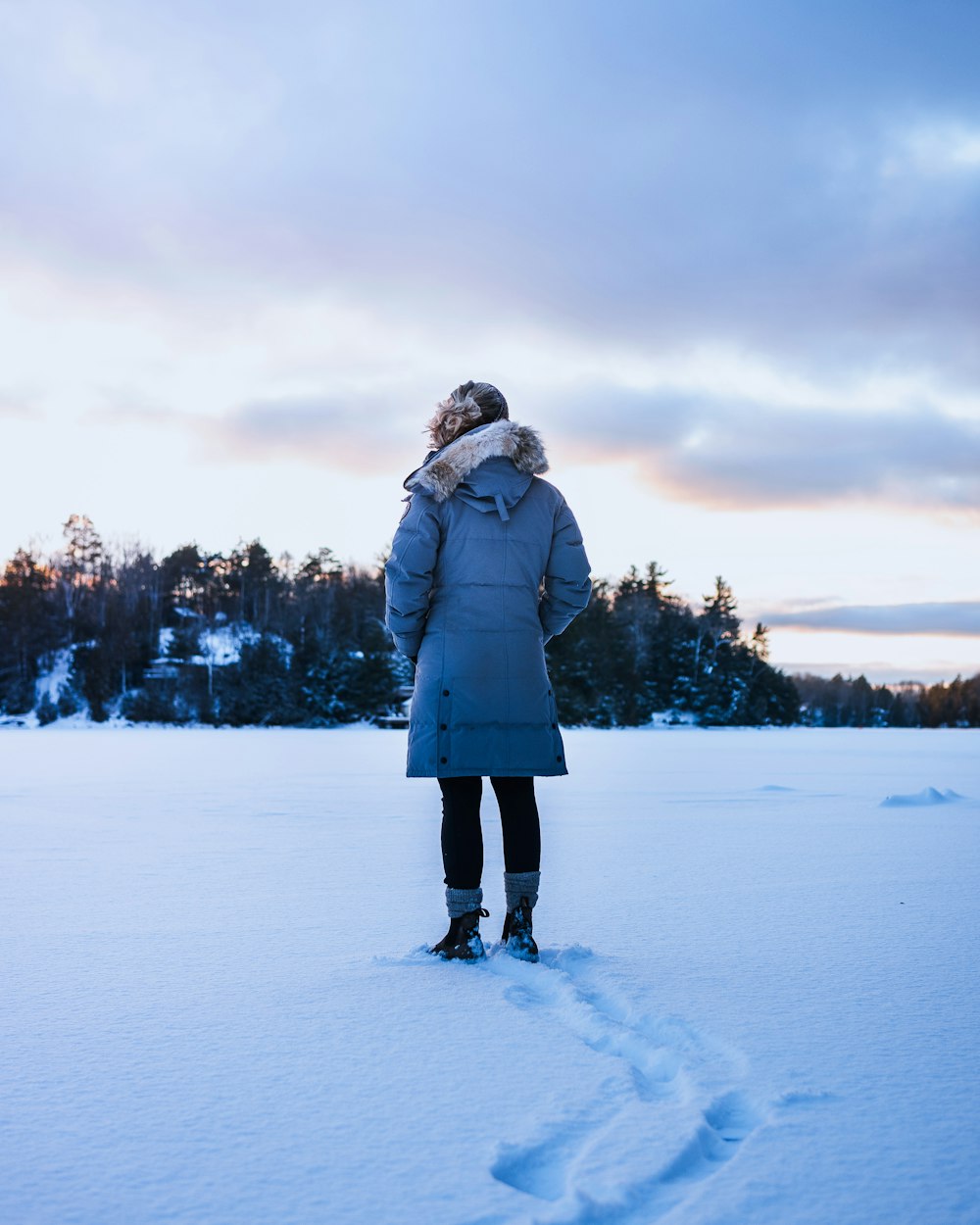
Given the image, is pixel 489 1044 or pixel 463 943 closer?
pixel 489 1044

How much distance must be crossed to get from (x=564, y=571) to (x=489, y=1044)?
1.50m

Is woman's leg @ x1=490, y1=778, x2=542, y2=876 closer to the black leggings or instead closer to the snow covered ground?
the black leggings

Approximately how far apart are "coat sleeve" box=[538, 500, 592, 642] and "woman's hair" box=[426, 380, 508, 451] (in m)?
0.37

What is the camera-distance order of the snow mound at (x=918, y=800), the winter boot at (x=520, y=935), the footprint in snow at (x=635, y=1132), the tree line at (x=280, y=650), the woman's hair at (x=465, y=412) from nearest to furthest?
the footprint in snow at (x=635, y=1132) → the winter boot at (x=520, y=935) → the woman's hair at (x=465, y=412) → the snow mound at (x=918, y=800) → the tree line at (x=280, y=650)

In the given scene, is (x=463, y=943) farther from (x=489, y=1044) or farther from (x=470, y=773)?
(x=489, y=1044)

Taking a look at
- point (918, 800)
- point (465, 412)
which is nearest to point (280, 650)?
point (918, 800)

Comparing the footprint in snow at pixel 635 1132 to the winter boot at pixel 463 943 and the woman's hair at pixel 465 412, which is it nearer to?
the winter boot at pixel 463 943

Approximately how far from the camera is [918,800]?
7.45m

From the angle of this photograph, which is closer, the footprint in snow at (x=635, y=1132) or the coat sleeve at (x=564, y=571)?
the footprint in snow at (x=635, y=1132)

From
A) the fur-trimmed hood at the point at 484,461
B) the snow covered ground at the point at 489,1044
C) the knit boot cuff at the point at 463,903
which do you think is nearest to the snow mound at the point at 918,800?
the snow covered ground at the point at 489,1044

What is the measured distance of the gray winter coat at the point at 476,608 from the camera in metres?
2.85

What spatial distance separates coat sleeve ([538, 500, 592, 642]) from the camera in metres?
3.08

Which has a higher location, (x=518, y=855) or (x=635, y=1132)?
(x=518, y=855)

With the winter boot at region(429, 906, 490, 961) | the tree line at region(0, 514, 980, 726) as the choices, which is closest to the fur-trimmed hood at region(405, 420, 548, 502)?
the winter boot at region(429, 906, 490, 961)
